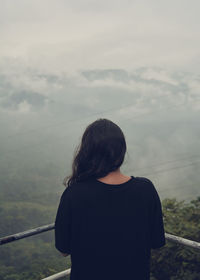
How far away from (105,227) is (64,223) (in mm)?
271

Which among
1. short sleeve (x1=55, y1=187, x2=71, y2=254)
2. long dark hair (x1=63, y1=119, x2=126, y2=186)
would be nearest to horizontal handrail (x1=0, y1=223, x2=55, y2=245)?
short sleeve (x1=55, y1=187, x2=71, y2=254)

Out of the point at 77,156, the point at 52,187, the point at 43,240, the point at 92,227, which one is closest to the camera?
the point at 92,227

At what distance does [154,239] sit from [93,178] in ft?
2.23

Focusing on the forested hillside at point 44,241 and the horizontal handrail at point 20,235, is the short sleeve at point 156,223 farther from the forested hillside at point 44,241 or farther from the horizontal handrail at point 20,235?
the forested hillside at point 44,241

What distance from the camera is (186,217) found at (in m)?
4.98

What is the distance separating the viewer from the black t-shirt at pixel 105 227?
183cm

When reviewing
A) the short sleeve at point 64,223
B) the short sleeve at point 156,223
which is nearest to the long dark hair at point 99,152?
the short sleeve at point 64,223

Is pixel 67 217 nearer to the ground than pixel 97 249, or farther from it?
farther from it

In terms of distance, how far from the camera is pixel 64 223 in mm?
1884

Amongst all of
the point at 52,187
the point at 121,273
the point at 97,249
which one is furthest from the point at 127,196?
the point at 52,187

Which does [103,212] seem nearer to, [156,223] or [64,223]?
[64,223]

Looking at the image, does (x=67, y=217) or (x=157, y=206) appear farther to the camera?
(x=157, y=206)

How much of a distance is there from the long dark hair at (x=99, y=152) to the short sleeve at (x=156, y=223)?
37 centimetres

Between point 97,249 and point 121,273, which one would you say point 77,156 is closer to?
point 97,249
